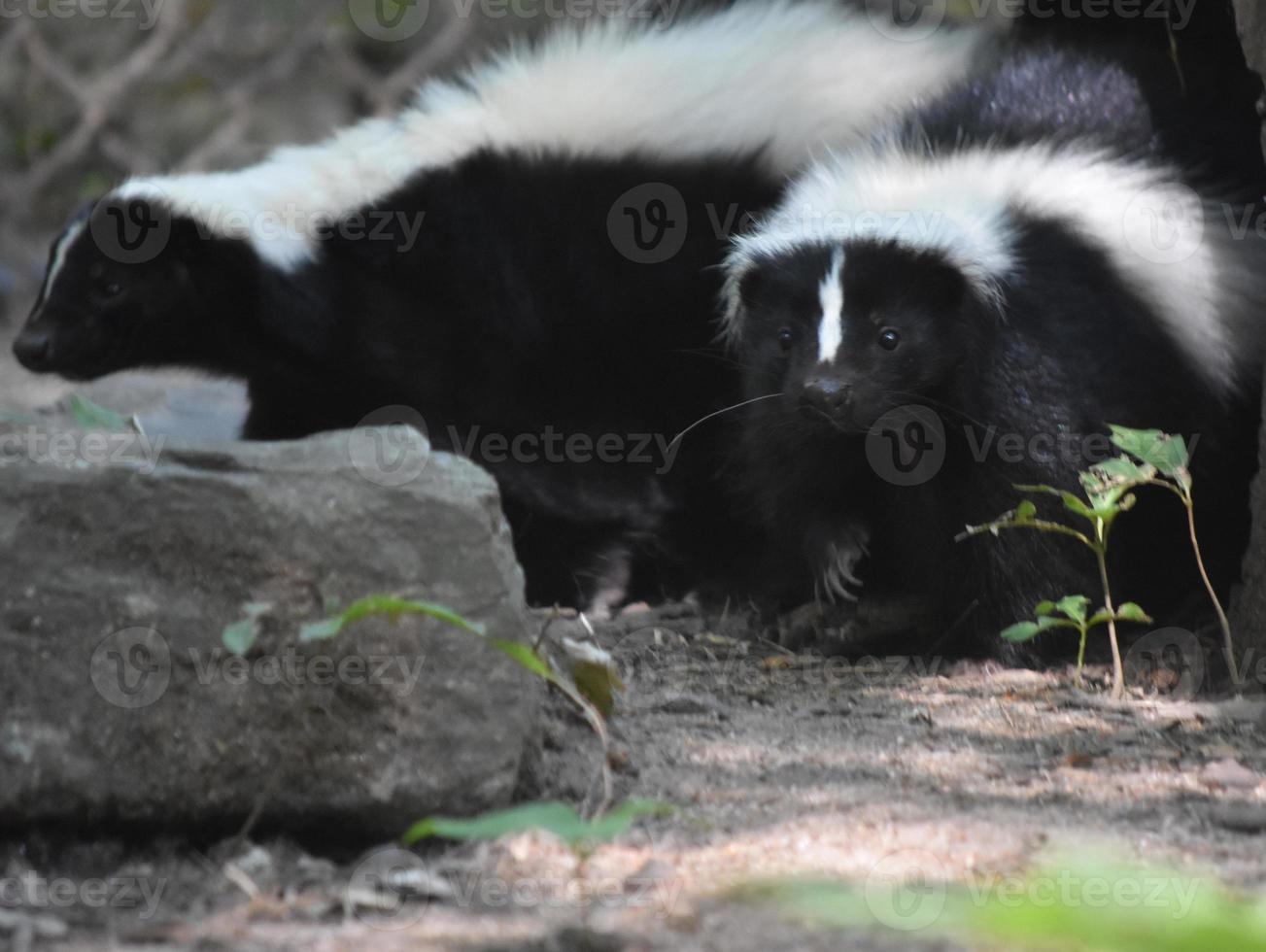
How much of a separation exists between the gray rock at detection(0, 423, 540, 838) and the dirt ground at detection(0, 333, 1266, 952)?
0.23 ft

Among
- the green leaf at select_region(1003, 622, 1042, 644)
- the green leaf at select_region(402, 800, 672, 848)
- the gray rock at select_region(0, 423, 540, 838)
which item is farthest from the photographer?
the green leaf at select_region(1003, 622, 1042, 644)

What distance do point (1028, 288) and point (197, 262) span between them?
7.05 ft

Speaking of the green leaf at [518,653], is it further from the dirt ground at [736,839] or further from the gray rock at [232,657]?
the dirt ground at [736,839]

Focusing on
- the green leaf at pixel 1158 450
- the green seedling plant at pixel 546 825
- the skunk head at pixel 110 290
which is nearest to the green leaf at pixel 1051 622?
the green leaf at pixel 1158 450

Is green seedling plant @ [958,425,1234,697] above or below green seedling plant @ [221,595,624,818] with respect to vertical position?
above

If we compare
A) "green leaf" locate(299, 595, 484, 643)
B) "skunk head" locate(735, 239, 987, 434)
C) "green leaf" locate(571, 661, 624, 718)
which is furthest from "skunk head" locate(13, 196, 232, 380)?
"green leaf" locate(299, 595, 484, 643)

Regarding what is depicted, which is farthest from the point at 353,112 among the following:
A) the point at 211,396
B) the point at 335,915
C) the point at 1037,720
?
the point at 335,915

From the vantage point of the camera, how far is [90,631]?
222cm

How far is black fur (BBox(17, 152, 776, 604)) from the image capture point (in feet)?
14.2

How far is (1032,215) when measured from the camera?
349 cm

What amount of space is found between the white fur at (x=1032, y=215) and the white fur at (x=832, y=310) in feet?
0.27

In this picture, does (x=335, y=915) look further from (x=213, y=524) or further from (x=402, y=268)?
(x=402, y=268)

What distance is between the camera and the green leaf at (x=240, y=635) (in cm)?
217

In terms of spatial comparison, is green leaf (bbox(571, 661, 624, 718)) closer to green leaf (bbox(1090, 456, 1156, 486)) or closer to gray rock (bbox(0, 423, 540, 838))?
gray rock (bbox(0, 423, 540, 838))
